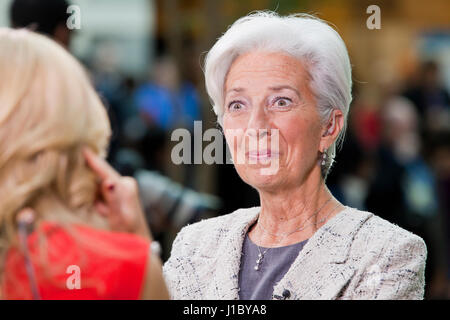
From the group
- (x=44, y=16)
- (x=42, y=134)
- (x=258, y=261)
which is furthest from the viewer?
(x=44, y=16)

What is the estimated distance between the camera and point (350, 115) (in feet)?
8.46

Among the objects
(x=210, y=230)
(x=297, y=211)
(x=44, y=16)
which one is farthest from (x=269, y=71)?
(x=44, y=16)

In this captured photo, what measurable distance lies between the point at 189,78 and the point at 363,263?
2.00 m

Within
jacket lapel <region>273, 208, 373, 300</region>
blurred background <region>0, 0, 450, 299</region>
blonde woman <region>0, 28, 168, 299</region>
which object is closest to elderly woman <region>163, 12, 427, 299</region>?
jacket lapel <region>273, 208, 373, 300</region>

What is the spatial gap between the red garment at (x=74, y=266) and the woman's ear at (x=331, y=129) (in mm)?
571

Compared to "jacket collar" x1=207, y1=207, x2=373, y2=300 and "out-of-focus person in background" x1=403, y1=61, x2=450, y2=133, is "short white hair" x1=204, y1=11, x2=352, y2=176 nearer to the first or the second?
"jacket collar" x1=207, y1=207, x2=373, y2=300

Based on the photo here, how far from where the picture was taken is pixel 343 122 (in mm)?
2230

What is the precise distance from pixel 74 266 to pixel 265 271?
0.51 metres

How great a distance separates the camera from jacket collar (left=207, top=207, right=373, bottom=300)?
2086 millimetres

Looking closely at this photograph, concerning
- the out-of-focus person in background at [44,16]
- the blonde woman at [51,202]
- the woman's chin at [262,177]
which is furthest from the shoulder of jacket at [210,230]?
the out-of-focus person in background at [44,16]

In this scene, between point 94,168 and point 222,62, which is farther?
point 222,62

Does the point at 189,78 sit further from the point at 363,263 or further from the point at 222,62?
the point at 363,263

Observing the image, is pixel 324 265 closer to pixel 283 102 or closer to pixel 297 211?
pixel 297 211
